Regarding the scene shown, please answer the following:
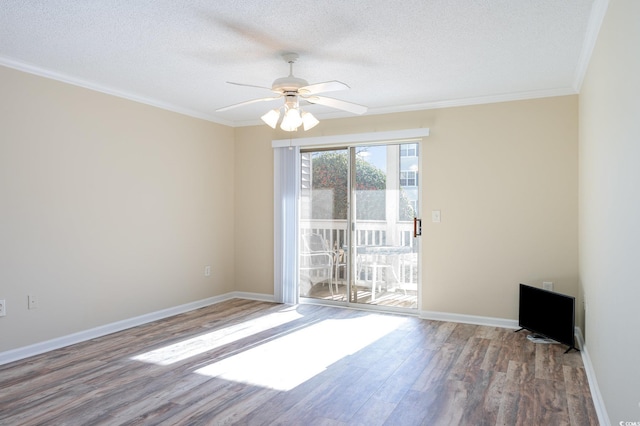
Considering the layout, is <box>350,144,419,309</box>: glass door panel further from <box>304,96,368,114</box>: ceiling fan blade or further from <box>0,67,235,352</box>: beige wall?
<box>0,67,235,352</box>: beige wall

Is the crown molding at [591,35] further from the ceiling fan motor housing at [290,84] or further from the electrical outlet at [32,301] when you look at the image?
the electrical outlet at [32,301]

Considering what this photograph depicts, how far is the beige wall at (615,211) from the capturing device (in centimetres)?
173

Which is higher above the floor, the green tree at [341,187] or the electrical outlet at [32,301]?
the green tree at [341,187]

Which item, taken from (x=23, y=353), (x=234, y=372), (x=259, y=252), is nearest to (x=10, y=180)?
(x=23, y=353)

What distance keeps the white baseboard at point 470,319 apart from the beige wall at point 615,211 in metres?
1.17

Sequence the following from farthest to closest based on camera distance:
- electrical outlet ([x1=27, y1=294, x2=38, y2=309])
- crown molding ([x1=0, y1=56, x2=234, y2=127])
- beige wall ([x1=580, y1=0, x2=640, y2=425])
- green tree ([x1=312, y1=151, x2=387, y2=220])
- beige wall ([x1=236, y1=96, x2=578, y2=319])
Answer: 1. green tree ([x1=312, y1=151, x2=387, y2=220])
2. beige wall ([x1=236, y1=96, x2=578, y2=319])
3. electrical outlet ([x1=27, y1=294, x2=38, y2=309])
4. crown molding ([x1=0, y1=56, x2=234, y2=127])
5. beige wall ([x1=580, y1=0, x2=640, y2=425])

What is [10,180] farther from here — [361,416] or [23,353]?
[361,416]

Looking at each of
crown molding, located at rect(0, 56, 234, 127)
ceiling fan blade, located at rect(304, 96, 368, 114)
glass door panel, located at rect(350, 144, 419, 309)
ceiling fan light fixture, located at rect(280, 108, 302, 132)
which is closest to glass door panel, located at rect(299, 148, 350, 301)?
glass door panel, located at rect(350, 144, 419, 309)

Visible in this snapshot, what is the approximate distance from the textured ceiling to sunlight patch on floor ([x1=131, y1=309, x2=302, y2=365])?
7.76 ft

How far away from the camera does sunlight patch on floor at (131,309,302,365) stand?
3.44 meters

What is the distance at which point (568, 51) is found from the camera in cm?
312

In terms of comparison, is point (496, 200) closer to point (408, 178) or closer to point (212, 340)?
point (408, 178)

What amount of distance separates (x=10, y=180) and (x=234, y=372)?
2.34 meters

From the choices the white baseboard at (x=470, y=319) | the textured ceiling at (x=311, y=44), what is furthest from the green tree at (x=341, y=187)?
the white baseboard at (x=470, y=319)
